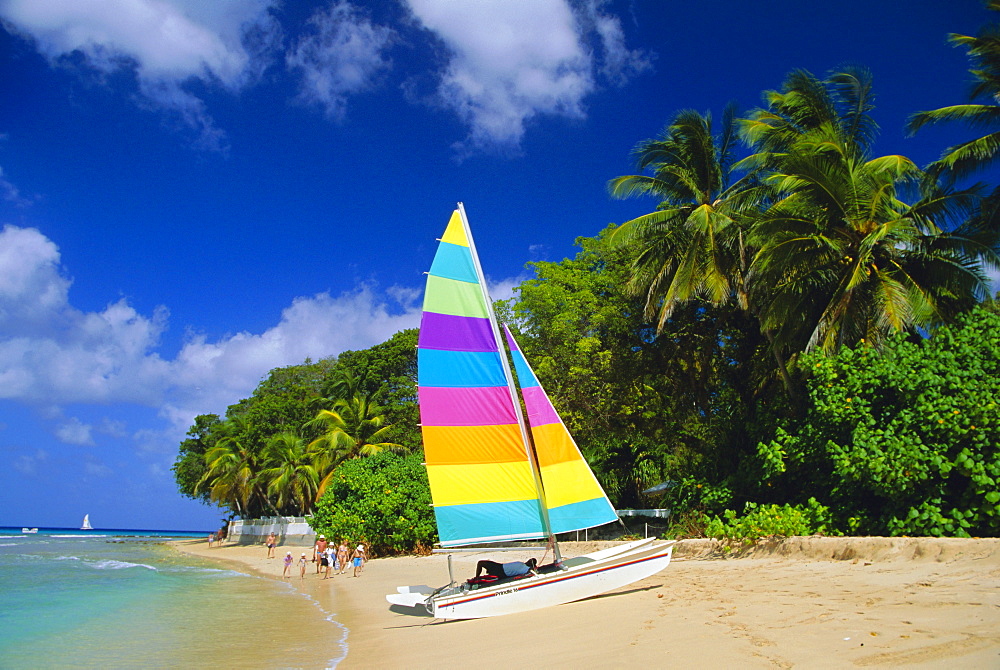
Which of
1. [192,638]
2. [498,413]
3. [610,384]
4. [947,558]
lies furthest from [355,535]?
[947,558]

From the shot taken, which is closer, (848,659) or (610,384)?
(848,659)

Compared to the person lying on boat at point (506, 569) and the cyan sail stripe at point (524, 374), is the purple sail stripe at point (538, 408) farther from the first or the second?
the person lying on boat at point (506, 569)

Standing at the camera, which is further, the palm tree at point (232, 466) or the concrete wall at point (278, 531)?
the palm tree at point (232, 466)

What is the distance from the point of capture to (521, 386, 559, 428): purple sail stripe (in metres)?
10.7

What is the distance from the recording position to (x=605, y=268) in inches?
1017

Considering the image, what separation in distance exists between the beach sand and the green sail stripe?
5.02m

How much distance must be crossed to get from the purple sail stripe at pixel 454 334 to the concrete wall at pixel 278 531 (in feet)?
89.8

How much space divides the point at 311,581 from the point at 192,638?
1157cm

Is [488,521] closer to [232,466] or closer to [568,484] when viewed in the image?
[568,484]

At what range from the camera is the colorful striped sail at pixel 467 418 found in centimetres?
1080

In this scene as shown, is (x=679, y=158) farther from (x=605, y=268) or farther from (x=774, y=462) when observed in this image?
(x=774, y=462)

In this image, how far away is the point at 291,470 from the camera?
37.5 metres

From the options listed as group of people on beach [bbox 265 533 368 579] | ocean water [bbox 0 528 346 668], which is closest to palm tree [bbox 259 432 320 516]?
group of people on beach [bbox 265 533 368 579]

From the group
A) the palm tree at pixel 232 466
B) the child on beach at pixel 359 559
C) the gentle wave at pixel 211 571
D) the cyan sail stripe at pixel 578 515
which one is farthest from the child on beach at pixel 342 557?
the palm tree at pixel 232 466
